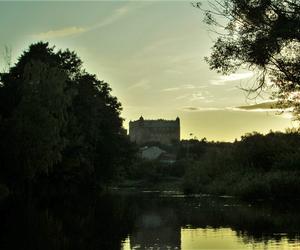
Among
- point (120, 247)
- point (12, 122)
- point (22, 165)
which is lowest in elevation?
point (120, 247)

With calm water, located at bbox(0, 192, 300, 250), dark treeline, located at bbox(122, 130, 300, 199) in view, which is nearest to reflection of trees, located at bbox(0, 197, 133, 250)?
calm water, located at bbox(0, 192, 300, 250)

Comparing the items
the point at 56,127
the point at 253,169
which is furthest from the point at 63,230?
the point at 253,169

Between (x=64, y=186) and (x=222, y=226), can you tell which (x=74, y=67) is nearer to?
(x=64, y=186)

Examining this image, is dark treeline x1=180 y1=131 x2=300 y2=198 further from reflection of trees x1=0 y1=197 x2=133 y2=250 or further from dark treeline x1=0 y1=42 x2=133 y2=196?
reflection of trees x1=0 y1=197 x2=133 y2=250

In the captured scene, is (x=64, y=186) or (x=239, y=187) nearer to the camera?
(x=239, y=187)

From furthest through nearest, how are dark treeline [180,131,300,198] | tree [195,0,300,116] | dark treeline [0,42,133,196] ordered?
dark treeline [180,131,300,198]
dark treeline [0,42,133,196]
tree [195,0,300,116]

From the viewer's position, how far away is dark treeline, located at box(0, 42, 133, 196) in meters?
60.5

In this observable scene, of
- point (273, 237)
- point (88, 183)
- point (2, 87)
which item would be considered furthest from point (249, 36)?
point (88, 183)

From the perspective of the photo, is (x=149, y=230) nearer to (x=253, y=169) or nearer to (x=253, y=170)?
(x=253, y=170)

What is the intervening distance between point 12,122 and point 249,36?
40922 mm

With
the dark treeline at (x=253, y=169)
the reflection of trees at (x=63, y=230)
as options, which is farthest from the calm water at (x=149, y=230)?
the dark treeline at (x=253, y=169)

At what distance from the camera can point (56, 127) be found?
203 ft

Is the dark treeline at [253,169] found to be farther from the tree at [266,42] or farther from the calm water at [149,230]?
the tree at [266,42]

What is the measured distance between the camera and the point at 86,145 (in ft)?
246
